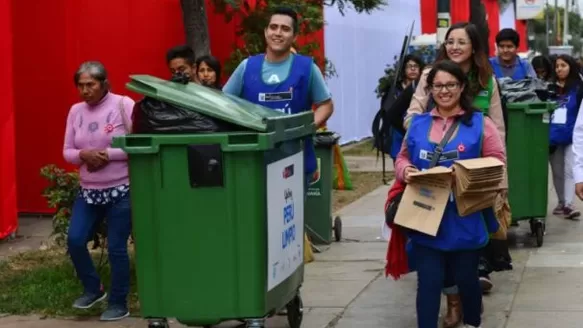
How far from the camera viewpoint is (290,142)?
6285mm

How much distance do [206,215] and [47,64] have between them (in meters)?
6.78

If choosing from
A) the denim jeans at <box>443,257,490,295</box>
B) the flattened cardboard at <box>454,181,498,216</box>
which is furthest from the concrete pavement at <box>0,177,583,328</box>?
the flattened cardboard at <box>454,181,498,216</box>

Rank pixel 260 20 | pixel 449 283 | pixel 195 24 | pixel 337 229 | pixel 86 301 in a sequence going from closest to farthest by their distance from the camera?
pixel 449 283, pixel 86 301, pixel 337 229, pixel 195 24, pixel 260 20

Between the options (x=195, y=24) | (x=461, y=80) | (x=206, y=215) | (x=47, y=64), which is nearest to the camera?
(x=206, y=215)

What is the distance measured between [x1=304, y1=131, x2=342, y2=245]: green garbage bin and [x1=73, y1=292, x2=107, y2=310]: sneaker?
108 inches

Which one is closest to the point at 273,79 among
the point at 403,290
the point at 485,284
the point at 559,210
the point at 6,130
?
the point at 403,290

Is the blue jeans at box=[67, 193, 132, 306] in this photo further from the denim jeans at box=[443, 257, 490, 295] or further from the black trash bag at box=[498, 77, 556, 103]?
the black trash bag at box=[498, 77, 556, 103]

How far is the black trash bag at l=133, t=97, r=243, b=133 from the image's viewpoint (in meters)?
5.87

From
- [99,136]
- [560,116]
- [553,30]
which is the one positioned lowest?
[560,116]

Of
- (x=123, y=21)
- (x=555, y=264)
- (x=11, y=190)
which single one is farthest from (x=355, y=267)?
(x=123, y=21)

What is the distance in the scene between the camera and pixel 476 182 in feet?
20.1

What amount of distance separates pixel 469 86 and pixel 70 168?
581cm

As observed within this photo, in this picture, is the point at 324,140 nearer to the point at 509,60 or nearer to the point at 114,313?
the point at 509,60

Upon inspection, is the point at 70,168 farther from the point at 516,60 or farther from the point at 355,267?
the point at 516,60
